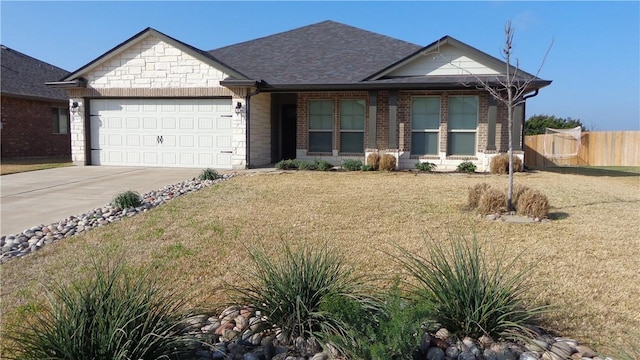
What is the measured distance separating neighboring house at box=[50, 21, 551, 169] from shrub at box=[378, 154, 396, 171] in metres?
0.52

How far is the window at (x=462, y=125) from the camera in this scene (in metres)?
14.5

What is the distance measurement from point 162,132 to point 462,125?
10516 millimetres

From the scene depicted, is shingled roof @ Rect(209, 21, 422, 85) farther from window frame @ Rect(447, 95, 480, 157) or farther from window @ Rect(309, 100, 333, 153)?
window frame @ Rect(447, 95, 480, 157)

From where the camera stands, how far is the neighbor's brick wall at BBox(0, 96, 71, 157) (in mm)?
18172

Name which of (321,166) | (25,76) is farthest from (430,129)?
(25,76)

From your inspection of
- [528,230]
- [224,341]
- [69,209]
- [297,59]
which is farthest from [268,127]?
[224,341]

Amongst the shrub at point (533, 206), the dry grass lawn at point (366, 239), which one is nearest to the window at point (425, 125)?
the dry grass lawn at point (366, 239)

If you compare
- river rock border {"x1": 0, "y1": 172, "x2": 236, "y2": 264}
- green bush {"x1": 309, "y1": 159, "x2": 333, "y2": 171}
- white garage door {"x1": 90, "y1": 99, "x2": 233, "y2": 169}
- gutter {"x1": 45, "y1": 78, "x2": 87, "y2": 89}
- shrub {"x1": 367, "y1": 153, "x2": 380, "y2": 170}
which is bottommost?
river rock border {"x1": 0, "y1": 172, "x2": 236, "y2": 264}

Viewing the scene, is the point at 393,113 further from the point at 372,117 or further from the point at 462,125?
the point at 462,125

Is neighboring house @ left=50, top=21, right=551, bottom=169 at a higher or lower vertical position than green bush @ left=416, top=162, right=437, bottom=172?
higher

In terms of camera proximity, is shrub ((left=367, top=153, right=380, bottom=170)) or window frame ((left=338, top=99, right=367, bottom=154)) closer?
shrub ((left=367, top=153, right=380, bottom=170))

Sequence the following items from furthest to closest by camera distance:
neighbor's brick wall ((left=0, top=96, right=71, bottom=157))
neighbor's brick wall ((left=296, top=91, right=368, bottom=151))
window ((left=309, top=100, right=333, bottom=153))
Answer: neighbor's brick wall ((left=0, top=96, right=71, bottom=157)) → window ((left=309, top=100, right=333, bottom=153)) → neighbor's brick wall ((left=296, top=91, right=368, bottom=151))

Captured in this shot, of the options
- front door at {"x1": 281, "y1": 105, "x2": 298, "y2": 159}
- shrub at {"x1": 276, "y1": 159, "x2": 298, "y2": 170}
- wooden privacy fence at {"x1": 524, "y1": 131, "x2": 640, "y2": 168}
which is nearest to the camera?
shrub at {"x1": 276, "y1": 159, "x2": 298, "y2": 170}

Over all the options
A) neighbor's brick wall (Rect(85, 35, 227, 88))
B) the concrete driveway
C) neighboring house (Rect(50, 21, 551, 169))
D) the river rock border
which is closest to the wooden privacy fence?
neighboring house (Rect(50, 21, 551, 169))
